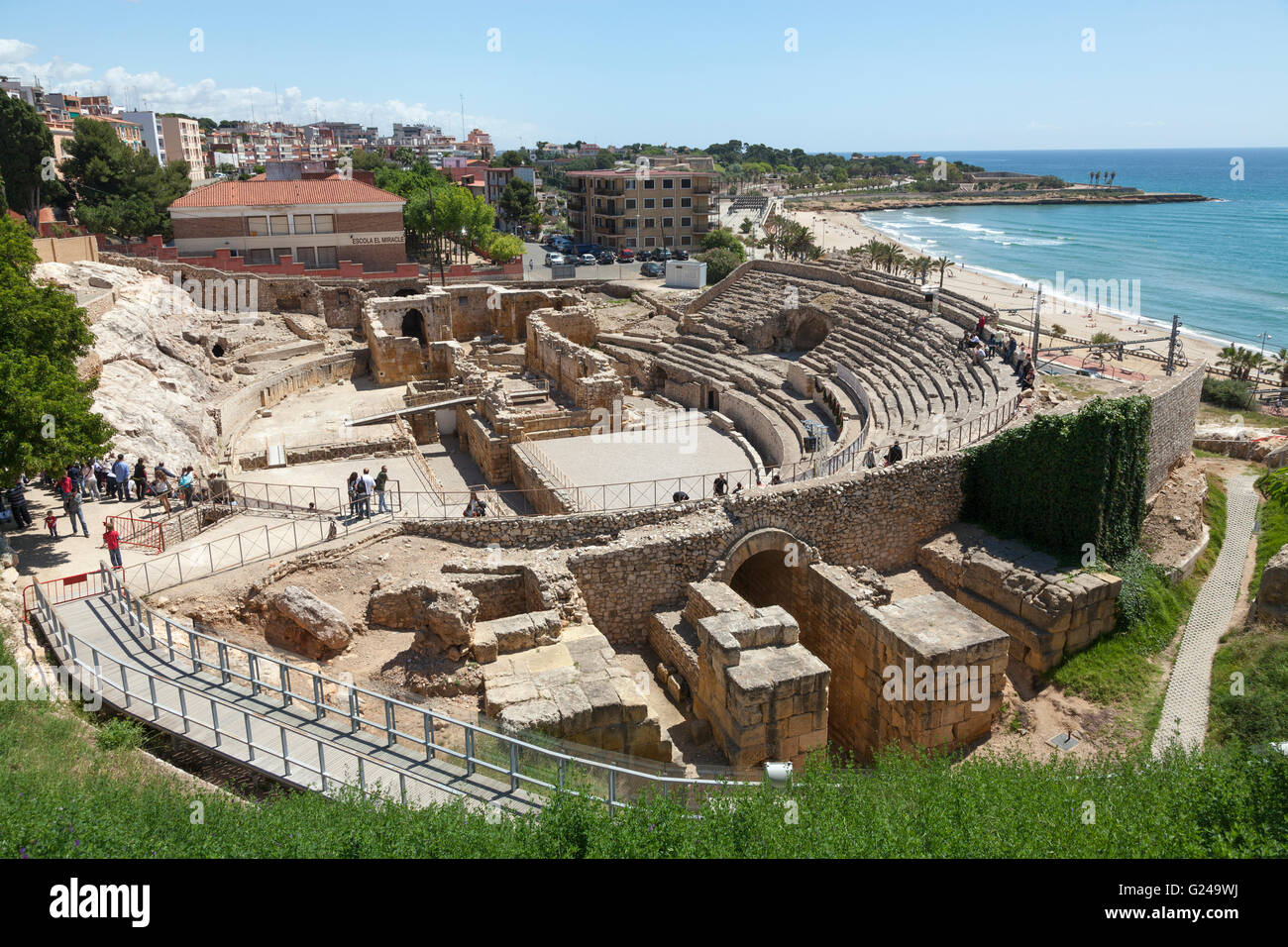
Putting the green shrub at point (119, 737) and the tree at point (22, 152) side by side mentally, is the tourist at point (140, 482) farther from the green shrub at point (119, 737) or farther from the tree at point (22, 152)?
the tree at point (22, 152)

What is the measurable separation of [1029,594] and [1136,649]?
100 inches

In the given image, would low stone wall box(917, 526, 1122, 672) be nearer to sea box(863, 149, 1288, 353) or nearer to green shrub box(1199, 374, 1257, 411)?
green shrub box(1199, 374, 1257, 411)

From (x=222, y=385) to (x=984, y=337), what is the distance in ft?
90.8

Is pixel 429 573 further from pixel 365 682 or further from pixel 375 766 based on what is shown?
pixel 375 766

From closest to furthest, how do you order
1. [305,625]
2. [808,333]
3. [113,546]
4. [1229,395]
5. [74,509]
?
[305,625] < [113,546] < [74,509] < [1229,395] < [808,333]

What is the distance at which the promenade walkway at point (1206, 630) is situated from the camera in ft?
53.2

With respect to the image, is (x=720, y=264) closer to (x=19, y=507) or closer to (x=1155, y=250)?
(x=19, y=507)

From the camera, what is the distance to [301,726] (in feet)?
37.1

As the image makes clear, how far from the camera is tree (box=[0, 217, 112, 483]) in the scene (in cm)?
1482

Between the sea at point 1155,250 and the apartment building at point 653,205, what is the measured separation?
27182 millimetres

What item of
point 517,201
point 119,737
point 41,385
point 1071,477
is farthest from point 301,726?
point 517,201

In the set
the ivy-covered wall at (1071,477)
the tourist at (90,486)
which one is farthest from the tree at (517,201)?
the ivy-covered wall at (1071,477)
